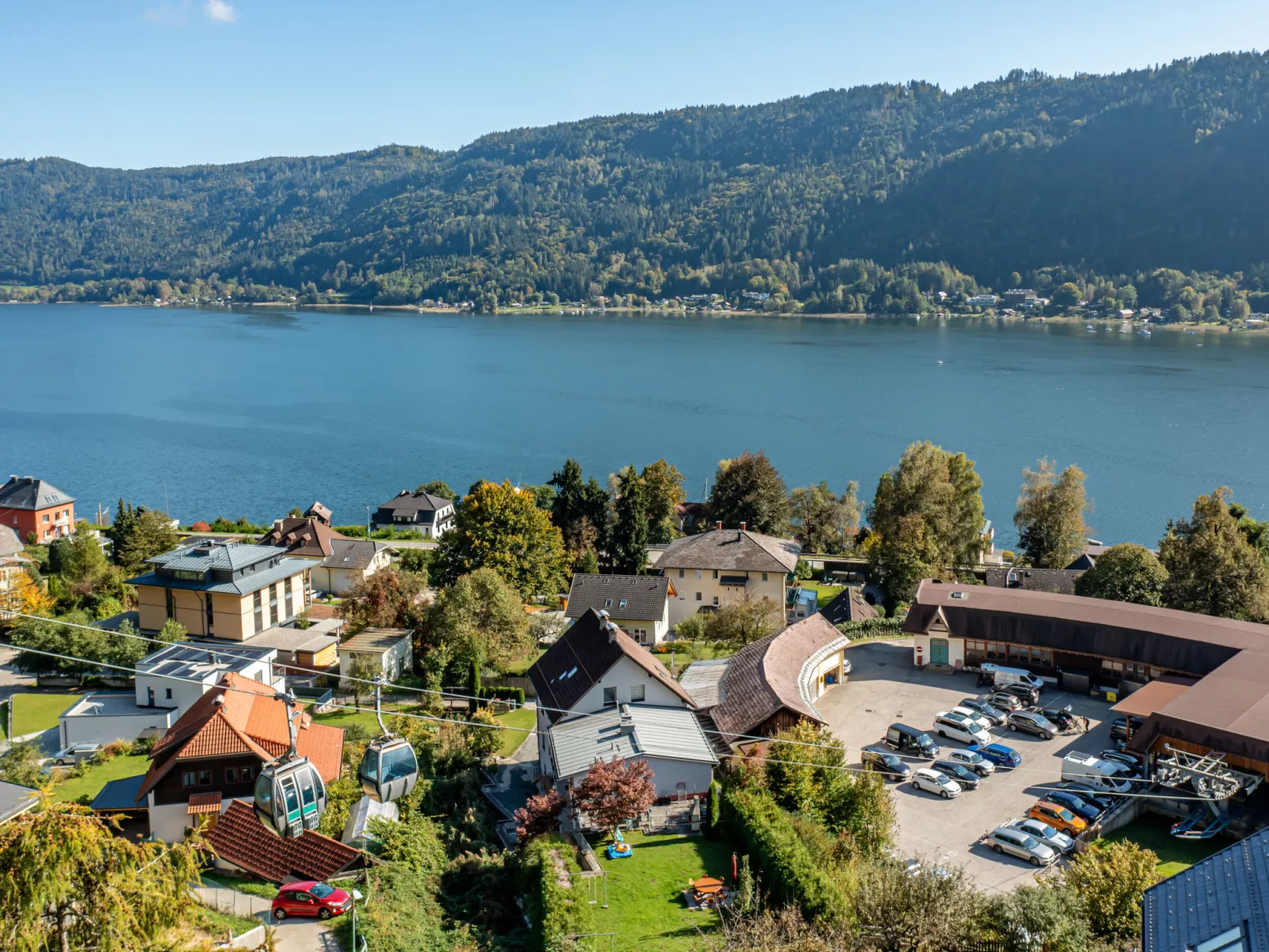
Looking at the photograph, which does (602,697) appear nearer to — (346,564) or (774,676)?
(774,676)

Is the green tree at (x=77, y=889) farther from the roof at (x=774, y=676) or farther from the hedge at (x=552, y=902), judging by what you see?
the roof at (x=774, y=676)

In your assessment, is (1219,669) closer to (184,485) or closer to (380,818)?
(380,818)

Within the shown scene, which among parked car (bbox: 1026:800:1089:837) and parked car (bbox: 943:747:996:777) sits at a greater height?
parked car (bbox: 1026:800:1089:837)

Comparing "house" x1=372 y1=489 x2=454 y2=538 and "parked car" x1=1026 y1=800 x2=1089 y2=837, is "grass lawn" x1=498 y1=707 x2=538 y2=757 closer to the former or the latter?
"parked car" x1=1026 y1=800 x2=1089 y2=837

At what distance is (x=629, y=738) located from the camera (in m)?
21.7

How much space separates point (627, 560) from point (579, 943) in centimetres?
3020

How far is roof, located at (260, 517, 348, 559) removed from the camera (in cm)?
4903

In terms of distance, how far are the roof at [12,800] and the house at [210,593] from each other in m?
16.1

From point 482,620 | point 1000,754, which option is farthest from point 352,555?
point 1000,754

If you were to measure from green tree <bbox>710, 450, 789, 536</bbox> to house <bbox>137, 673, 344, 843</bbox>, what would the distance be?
30167mm

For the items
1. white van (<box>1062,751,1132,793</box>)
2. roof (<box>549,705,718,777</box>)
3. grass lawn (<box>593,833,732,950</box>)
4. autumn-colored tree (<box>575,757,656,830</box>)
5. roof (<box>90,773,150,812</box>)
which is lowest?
roof (<box>90,773,150,812</box>)

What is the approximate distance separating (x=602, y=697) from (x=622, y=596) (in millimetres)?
12894

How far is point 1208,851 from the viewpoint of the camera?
62.7ft

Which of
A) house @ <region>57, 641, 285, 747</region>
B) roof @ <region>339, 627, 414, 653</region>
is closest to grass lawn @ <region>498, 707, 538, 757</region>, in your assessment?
roof @ <region>339, 627, 414, 653</region>
